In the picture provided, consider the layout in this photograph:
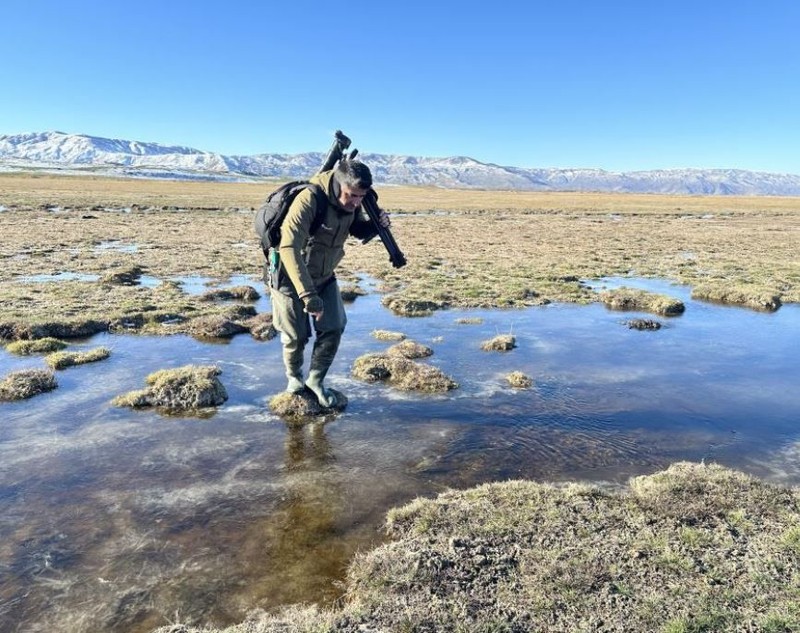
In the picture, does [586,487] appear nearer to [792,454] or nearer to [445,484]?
[445,484]

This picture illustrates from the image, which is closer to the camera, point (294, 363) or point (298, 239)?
point (298, 239)

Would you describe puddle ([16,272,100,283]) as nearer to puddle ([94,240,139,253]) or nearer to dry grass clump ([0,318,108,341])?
dry grass clump ([0,318,108,341])

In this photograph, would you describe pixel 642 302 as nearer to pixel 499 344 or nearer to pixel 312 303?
pixel 499 344

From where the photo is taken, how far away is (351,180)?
25.8ft

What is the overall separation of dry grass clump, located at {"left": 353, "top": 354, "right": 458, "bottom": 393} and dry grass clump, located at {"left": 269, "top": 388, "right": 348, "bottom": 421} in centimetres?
144

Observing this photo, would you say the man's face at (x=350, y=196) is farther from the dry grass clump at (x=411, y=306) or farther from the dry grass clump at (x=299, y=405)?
the dry grass clump at (x=411, y=306)

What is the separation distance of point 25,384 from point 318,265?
561cm

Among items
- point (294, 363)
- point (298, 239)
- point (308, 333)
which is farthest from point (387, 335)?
point (298, 239)

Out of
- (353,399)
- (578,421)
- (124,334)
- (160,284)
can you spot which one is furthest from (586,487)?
(160,284)

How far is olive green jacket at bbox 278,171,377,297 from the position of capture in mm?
8055

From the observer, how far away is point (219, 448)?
786cm

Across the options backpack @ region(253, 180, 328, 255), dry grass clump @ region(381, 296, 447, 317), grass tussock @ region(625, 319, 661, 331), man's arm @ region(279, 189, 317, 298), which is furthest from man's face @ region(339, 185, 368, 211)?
grass tussock @ region(625, 319, 661, 331)

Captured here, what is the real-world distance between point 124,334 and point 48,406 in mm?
5259

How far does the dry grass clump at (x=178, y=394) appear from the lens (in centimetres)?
934
